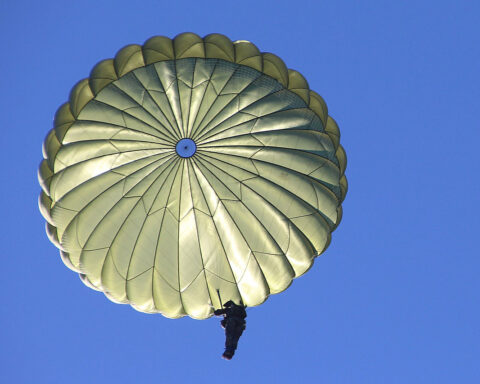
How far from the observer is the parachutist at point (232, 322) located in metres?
24.0

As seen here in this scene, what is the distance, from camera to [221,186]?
25281 mm

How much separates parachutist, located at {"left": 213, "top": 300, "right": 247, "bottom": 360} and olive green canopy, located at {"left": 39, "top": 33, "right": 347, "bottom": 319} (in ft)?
1.70

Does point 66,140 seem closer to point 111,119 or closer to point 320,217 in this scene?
point 111,119

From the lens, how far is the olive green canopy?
81.7 ft

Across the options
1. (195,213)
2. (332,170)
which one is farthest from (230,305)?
(332,170)

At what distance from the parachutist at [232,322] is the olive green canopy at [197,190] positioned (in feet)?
1.70

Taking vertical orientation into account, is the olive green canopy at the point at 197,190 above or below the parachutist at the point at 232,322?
above

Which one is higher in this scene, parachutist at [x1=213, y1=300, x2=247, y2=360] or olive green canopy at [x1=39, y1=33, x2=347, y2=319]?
olive green canopy at [x1=39, y1=33, x2=347, y2=319]

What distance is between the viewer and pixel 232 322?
24469 mm

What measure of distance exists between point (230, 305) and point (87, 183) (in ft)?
17.1

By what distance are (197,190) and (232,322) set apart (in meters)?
3.82

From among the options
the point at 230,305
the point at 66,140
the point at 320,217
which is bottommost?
the point at 230,305

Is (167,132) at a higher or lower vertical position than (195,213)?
higher

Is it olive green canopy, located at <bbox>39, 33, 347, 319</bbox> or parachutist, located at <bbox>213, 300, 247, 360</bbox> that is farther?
olive green canopy, located at <bbox>39, 33, 347, 319</bbox>
